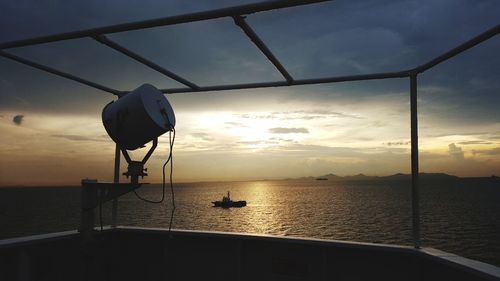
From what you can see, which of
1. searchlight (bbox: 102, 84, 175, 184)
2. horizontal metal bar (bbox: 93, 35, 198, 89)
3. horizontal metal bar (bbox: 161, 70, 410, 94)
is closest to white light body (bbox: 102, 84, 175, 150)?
searchlight (bbox: 102, 84, 175, 184)

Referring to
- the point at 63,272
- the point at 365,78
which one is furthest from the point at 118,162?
the point at 365,78

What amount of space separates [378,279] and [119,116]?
3804 millimetres

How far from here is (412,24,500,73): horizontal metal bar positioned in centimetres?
318

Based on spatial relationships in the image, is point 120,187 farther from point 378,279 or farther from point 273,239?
point 378,279

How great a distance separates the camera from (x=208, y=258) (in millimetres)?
5395

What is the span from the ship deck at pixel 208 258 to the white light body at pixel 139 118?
1482 mm

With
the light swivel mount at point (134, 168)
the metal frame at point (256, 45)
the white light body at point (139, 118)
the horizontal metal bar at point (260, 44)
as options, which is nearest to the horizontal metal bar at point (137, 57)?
the metal frame at point (256, 45)

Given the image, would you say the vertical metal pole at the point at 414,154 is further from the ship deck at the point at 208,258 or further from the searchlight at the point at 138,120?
the searchlight at the point at 138,120

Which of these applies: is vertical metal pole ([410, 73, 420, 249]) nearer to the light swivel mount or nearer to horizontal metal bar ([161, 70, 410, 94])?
horizontal metal bar ([161, 70, 410, 94])

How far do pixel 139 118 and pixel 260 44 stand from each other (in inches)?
64.6

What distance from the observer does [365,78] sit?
482 centimetres

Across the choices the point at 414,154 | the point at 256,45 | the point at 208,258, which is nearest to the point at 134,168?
the point at 208,258

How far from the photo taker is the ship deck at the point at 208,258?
4469 millimetres

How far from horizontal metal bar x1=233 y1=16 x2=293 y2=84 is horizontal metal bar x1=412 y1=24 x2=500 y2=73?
1.66m
